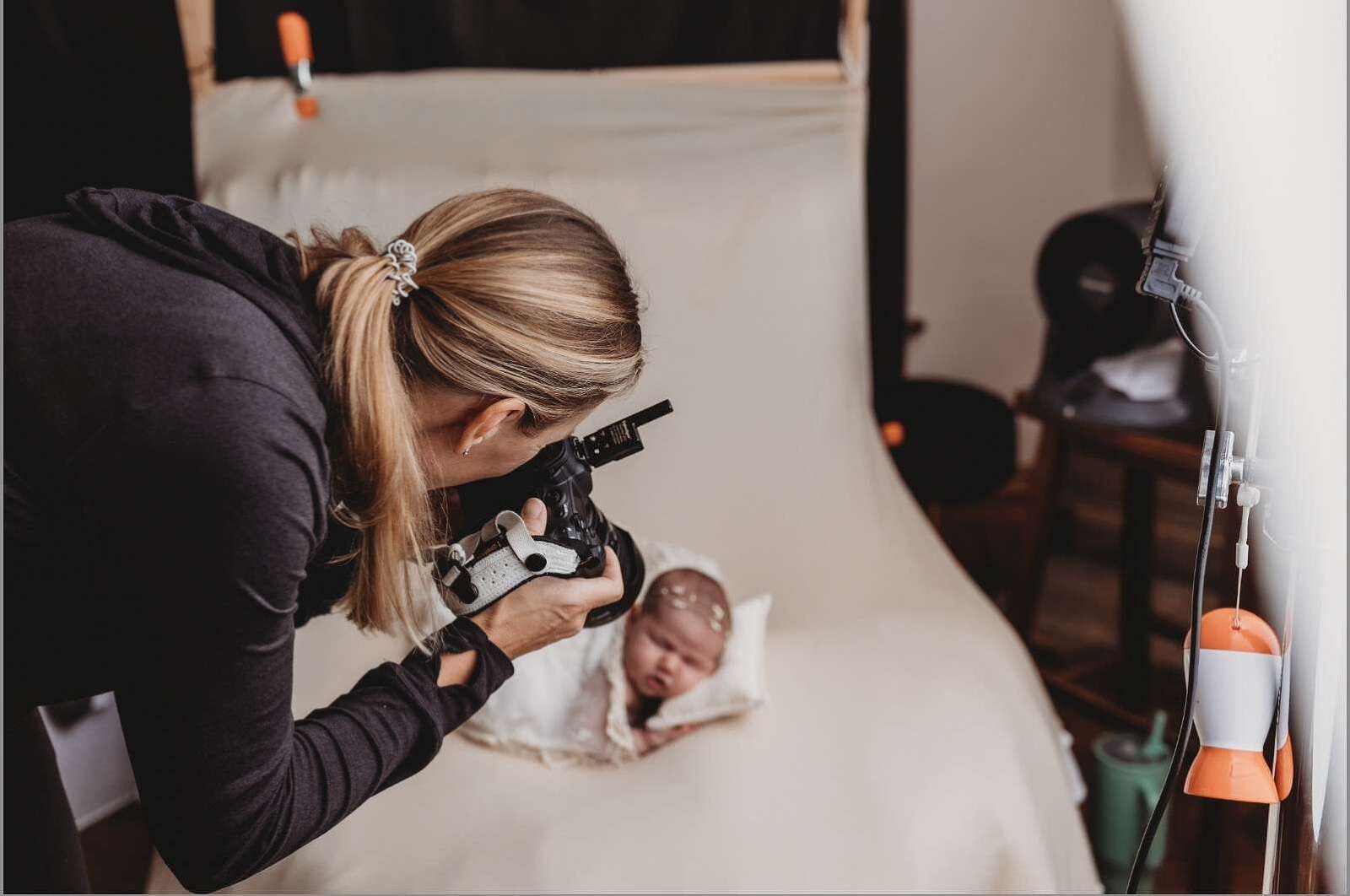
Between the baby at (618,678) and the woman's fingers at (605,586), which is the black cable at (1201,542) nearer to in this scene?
the woman's fingers at (605,586)

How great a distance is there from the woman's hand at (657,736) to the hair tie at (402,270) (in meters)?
0.65

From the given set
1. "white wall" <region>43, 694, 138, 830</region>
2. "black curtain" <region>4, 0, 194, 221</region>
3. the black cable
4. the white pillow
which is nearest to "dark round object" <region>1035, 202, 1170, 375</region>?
the white pillow

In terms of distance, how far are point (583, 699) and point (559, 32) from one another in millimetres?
893

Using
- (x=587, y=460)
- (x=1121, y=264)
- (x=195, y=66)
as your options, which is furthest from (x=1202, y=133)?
(x=195, y=66)

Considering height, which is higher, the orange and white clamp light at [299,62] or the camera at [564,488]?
the orange and white clamp light at [299,62]

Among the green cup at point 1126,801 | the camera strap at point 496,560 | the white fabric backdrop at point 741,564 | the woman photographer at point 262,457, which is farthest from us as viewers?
the green cup at point 1126,801

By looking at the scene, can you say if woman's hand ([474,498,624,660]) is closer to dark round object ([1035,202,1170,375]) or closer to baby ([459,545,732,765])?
baby ([459,545,732,765])

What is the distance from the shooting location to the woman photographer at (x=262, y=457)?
0.59 m

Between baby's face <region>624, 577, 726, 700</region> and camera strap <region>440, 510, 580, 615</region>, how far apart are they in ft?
1.63

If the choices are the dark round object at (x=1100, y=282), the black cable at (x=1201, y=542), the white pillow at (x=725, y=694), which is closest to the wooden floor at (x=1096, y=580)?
the dark round object at (x=1100, y=282)

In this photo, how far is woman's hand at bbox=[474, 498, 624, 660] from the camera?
744 mm

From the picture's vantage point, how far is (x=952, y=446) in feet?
6.29

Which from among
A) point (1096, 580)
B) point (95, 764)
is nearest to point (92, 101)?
point (95, 764)

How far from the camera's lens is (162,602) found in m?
0.60
